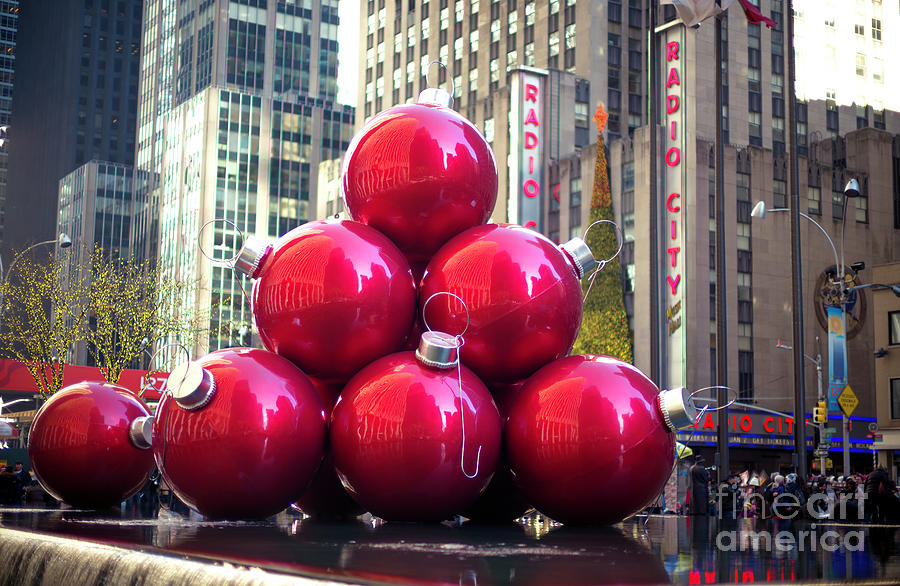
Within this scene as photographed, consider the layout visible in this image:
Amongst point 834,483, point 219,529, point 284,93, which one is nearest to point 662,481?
point 219,529

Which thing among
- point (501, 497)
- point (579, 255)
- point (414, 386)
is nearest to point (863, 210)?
point (579, 255)

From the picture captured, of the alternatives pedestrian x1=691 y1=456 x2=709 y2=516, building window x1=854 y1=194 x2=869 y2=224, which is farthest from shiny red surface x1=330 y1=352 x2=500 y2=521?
building window x1=854 y1=194 x2=869 y2=224

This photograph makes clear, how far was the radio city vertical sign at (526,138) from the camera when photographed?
6438 cm

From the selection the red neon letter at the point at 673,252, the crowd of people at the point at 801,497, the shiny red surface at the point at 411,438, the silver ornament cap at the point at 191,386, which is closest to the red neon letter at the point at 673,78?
the red neon letter at the point at 673,252

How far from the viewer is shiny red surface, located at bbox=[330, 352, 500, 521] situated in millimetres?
7398

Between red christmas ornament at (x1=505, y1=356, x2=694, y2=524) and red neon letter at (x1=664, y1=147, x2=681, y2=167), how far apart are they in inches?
1859

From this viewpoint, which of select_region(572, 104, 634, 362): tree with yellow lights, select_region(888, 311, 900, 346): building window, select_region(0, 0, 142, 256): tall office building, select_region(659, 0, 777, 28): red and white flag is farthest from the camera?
select_region(0, 0, 142, 256): tall office building

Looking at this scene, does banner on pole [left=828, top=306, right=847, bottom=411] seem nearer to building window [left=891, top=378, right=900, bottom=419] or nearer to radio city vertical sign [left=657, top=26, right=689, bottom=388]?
building window [left=891, top=378, right=900, bottom=419]

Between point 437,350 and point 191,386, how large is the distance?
175cm

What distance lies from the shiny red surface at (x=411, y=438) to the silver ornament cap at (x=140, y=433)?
9.08 feet

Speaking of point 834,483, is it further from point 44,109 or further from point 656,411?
point 44,109

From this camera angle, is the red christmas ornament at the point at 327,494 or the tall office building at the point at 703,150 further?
the tall office building at the point at 703,150

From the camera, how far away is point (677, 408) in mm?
7965

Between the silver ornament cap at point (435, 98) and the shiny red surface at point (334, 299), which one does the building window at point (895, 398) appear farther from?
the shiny red surface at point (334, 299)
